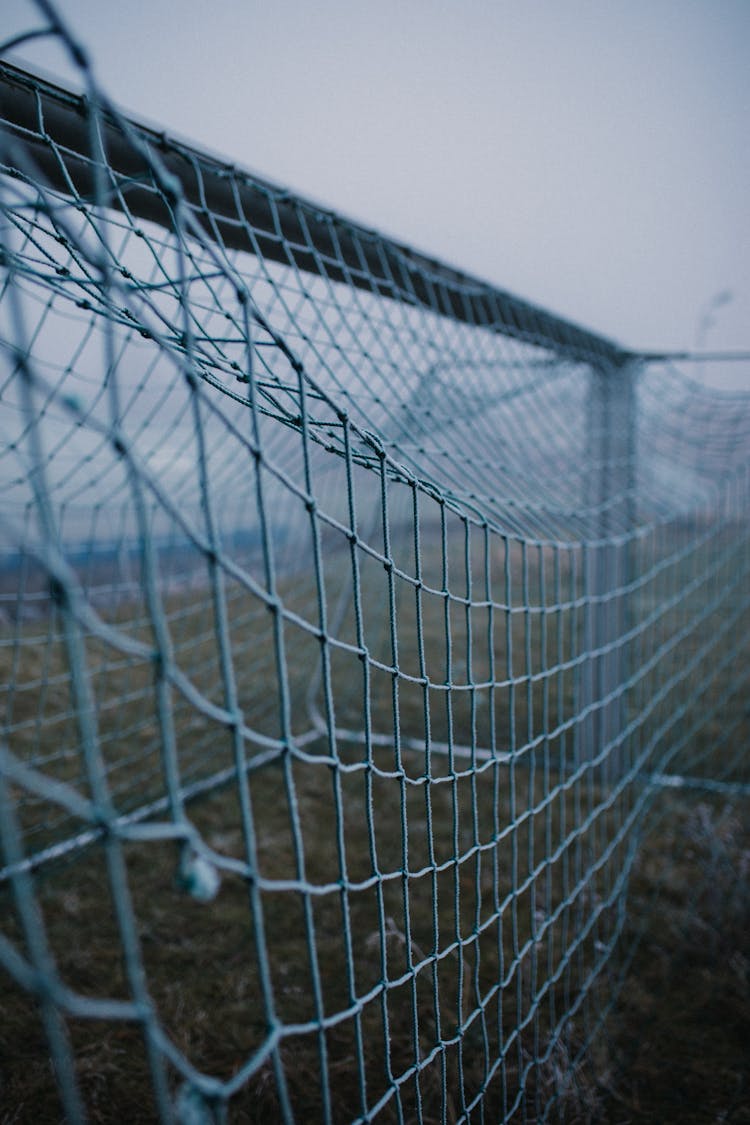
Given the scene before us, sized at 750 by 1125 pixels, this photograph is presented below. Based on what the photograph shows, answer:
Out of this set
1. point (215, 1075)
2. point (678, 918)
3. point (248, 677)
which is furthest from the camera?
point (248, 677)

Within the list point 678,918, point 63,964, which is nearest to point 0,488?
point 63,964

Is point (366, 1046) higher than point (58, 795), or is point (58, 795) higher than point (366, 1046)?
point (58, 795)

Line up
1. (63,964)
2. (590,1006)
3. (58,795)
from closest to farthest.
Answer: (58,795) → (590,1006) → (63,964)

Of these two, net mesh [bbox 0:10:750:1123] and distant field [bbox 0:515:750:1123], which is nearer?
net mesh [bbox 0:10:750:1123]

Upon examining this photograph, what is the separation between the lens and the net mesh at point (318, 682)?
→ 527 mm

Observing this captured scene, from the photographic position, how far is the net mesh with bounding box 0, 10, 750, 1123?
1.73 ft

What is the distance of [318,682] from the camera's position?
3.23 meters

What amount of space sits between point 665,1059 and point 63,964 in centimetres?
125

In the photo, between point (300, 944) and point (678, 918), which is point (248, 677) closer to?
point (300, 944)

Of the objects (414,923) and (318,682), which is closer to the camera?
(414,923)

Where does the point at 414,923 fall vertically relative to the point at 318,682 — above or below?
below

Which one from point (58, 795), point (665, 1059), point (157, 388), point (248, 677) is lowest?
point (665, 1059)

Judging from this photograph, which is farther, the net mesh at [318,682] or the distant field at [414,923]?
the distant field at [414,923]

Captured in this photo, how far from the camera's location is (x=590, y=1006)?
151 centimetres
